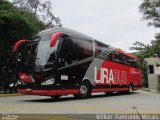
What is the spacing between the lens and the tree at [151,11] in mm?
48987

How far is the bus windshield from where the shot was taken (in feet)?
57.6

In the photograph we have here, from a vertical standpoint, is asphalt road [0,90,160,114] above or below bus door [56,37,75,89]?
below

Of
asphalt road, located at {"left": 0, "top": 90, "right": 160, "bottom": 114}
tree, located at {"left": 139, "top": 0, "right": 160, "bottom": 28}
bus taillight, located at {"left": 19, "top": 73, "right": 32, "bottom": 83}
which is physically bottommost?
asphalt road, located at {"left": 0, "top": 90, "right": 160, "bottom": 114}

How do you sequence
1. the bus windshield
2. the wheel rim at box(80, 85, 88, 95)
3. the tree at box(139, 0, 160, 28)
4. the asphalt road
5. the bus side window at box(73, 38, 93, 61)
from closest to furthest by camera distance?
1. the asphalt road
2. the bus windshield
3. the bus side window at box(73, 38, 93, 61)
4. the wheel rim at box(80, 85, 88, 95)
5. the tree at box(139, 0, 160, 28)

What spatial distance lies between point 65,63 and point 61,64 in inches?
13.7

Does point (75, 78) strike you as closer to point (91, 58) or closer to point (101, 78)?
point (91, 58)

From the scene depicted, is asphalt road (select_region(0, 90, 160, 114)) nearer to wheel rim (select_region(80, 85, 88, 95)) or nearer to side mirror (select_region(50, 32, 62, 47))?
wheel rim (select_region(80, 85, 88, 95))

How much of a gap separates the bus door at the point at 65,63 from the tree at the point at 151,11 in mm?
32170

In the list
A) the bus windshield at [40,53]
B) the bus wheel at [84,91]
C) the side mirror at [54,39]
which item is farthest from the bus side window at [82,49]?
the side mirror at [54,39]

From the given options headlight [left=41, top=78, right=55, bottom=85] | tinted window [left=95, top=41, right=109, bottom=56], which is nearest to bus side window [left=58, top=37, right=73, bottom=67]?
headlight [left=41, top=78, right=55, bottom=85]

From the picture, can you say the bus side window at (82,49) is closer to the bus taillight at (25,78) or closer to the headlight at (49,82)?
the headlight at (49,82)

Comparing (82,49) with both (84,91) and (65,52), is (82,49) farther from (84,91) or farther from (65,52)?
(84,91)

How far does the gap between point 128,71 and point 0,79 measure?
9.79m

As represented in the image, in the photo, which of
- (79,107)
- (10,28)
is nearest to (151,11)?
(10,28)
